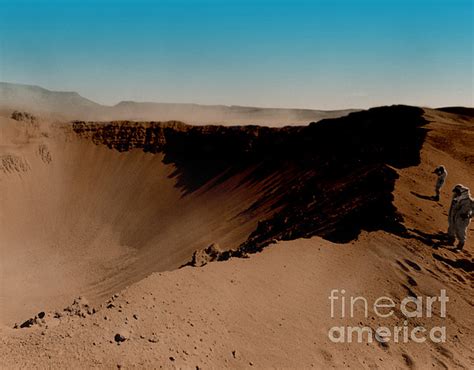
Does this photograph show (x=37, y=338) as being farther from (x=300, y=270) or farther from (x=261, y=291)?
(x=300, y=270)

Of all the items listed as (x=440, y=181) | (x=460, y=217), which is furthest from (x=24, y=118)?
(x=460, y=217)

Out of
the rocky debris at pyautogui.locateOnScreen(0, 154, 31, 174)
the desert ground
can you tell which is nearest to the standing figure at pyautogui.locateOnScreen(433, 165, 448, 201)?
the desert ground

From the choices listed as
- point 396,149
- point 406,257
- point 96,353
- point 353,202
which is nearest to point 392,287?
point 406,257

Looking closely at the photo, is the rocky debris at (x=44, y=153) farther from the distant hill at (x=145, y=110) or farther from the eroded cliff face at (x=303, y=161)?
the distant hill at (x=145, y=110)

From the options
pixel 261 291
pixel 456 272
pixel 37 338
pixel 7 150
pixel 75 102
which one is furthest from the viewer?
pixel 75 102

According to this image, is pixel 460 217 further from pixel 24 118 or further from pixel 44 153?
pixel 24 118

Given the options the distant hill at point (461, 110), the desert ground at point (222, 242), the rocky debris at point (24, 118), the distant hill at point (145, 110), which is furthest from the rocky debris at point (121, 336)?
the distant hill at point (145, 110)
